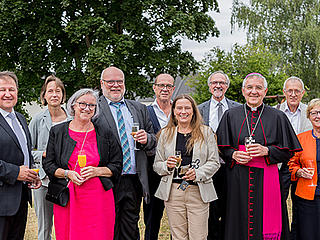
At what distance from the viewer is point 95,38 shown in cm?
1611

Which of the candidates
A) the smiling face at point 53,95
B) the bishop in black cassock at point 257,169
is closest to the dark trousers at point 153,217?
the bishop in black cassock at point 257,169

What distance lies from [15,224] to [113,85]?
1.98 m

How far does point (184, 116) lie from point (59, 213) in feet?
6.00

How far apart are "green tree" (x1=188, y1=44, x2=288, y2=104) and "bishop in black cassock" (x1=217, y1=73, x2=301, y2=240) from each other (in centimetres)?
810

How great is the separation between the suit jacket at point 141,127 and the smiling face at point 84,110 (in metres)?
0.31

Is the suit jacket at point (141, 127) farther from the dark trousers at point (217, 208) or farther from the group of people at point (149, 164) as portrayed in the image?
the dark trousers at point (217, 208)

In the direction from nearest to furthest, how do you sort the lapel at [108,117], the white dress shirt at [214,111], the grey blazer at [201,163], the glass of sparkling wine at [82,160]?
the glass of sparkling wine at [82,160] → the grey blazer at [201,163] → the lapel at [108,117] → the white dress shirt at [214,111]

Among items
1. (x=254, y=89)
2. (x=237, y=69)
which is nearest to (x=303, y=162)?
(x=254, y=89)

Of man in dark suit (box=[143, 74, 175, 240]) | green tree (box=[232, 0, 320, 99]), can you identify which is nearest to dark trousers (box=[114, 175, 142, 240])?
man in dark suit (box=[143, 74, 175, 240])

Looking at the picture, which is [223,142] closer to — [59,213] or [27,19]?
[59,213]

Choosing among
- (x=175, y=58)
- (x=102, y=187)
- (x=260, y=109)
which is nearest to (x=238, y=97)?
(x=175, y=58)

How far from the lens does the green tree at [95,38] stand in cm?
1489

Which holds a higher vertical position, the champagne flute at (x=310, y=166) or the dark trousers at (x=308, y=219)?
the champagne flute at (x=310, y=166)

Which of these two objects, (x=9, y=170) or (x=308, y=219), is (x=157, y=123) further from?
(x=308, y=219)
